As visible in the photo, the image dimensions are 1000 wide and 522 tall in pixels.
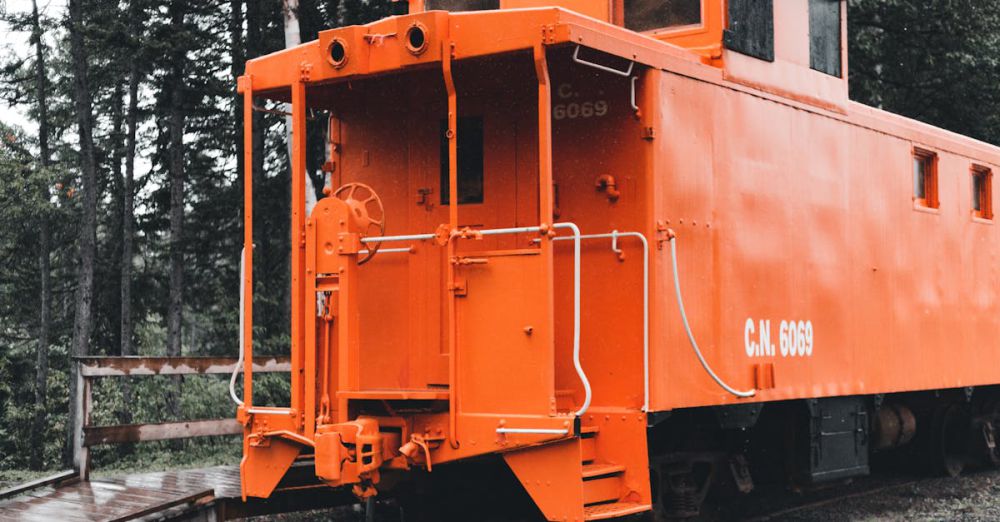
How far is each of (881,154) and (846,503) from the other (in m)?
3.31

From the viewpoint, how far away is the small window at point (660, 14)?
7.88m

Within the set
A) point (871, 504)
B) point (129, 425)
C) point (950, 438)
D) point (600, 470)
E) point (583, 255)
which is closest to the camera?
point (600, 470)

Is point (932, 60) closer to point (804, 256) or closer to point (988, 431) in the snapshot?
point (988, 431)

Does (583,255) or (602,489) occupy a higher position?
(583,255)

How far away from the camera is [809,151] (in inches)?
342

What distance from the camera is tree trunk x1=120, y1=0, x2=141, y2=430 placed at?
1877 centimetres

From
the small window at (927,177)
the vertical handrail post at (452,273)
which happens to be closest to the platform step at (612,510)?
the vertical handrail post at (452,273)

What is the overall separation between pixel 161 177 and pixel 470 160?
15.6 meters

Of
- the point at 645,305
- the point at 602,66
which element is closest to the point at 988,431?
the point at 645,305

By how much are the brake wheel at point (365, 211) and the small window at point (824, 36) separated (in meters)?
3.70

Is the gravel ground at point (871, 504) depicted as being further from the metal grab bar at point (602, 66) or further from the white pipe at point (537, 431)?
the metal grab bar at point (602, 66)

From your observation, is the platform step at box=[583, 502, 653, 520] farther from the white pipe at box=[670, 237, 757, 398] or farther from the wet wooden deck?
the wet wooden deck

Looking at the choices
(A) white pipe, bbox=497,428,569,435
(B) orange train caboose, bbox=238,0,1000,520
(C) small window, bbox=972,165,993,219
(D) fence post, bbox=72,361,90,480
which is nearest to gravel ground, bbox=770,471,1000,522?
(B) orange train caboose, bbox=238,0,1000,520

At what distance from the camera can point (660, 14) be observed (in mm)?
8000
